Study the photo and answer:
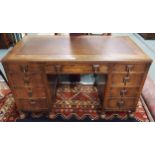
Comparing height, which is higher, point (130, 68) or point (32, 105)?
point (130, 68)

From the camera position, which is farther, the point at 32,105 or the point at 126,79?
the point at 32,105

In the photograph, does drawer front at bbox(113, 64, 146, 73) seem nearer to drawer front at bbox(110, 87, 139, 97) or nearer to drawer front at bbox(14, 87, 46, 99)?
drawer front at bbox(110, 87, 139, 97)

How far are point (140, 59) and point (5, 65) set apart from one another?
1.19m

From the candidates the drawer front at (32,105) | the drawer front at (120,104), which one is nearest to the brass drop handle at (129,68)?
the drawer front at (120,104)

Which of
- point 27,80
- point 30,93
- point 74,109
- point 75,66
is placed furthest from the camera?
point 74,109

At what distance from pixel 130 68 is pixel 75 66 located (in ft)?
1.62

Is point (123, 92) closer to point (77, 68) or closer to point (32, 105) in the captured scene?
point (77, 68)

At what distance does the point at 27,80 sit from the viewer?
151 centimetres

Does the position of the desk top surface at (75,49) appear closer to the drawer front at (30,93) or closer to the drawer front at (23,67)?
the drawer front at (23,67)

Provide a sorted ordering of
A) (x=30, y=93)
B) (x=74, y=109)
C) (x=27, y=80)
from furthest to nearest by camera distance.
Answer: (x=74, y=109), (x=30, y=93), (x=27, y=80)

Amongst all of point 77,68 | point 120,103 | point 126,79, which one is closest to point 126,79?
point 126,79

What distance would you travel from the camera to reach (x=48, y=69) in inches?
56.5

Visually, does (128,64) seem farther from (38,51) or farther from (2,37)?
(2,37)
